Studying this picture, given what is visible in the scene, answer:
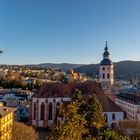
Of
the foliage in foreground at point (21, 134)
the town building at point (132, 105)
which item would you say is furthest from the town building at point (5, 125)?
the town building at point (132, 105)

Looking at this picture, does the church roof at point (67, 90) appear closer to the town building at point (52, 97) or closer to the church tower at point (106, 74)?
the town building at point (52, 97)

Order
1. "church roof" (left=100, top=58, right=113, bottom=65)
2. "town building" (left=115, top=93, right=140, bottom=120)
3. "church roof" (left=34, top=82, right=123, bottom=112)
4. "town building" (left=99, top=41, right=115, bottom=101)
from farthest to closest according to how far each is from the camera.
A: 1. "town building" (left=115, top=93, right=140, bottom=120)
2. "church roof" (left=100, top=58, right=113, bottom=65)
3. "town building" (left=99, top=41, right=115, bottom=101)
4. "church roof" (left=34, top=82, right=123, bottom=112)

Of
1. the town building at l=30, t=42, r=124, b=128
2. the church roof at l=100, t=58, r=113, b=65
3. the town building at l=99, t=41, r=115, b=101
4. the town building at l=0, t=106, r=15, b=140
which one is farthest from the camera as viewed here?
the church roof at l=100, t=58, r=113, b=65

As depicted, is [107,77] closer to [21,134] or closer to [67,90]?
[67,90]

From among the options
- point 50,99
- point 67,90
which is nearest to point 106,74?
point 67,90

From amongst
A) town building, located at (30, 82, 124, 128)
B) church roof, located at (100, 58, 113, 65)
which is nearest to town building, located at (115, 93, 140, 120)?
church roof, located at (100, 58, 113, 65)

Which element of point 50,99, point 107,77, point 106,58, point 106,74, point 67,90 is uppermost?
point 106,58

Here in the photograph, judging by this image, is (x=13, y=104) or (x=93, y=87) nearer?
(x=93, y=87)

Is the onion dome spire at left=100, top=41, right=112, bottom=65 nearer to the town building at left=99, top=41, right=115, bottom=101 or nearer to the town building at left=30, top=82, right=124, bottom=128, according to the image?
the town building at left=99, top=41, right=115, bottom=101

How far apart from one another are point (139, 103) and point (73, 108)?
141 ft

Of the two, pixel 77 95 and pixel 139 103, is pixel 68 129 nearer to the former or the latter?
pixel 77 95

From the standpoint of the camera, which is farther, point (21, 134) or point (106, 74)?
point (106, 74)

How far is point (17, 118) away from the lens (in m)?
62.0

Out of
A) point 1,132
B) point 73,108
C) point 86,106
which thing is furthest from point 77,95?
point 73,108
